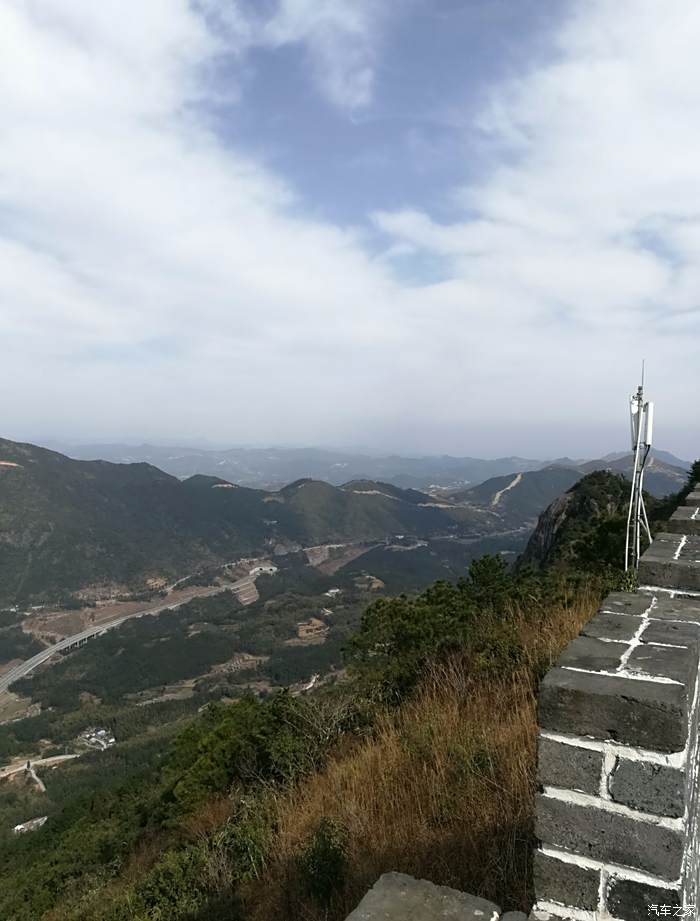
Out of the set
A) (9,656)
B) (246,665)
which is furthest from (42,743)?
(9,656)

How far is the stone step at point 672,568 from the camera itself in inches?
101

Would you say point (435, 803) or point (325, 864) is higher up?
point (435, 803)

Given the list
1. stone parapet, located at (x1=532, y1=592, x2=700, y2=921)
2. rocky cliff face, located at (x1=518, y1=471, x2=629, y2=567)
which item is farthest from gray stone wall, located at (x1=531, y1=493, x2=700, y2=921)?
rocky cliff face, located at (x1=518, y1=471, x2=629, y2=567)

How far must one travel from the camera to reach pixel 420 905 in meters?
1.76

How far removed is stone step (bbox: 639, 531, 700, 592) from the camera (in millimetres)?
2576

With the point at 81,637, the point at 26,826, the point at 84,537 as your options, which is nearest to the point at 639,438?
the point at 26,826

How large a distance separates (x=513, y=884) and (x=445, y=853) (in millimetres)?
463

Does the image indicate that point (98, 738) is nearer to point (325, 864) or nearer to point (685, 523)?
point (325, 864)

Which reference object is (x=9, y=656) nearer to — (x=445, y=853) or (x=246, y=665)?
(x=246, y=665)

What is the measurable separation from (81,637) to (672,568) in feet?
435

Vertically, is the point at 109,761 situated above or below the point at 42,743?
above

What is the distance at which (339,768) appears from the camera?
4625mm

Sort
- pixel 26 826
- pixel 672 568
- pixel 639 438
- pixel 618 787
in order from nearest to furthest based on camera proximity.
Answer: pixel 618 787, pixel 672 568, pixel 639 438, pixel 26 826

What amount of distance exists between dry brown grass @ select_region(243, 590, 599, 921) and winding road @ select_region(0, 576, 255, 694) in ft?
359
